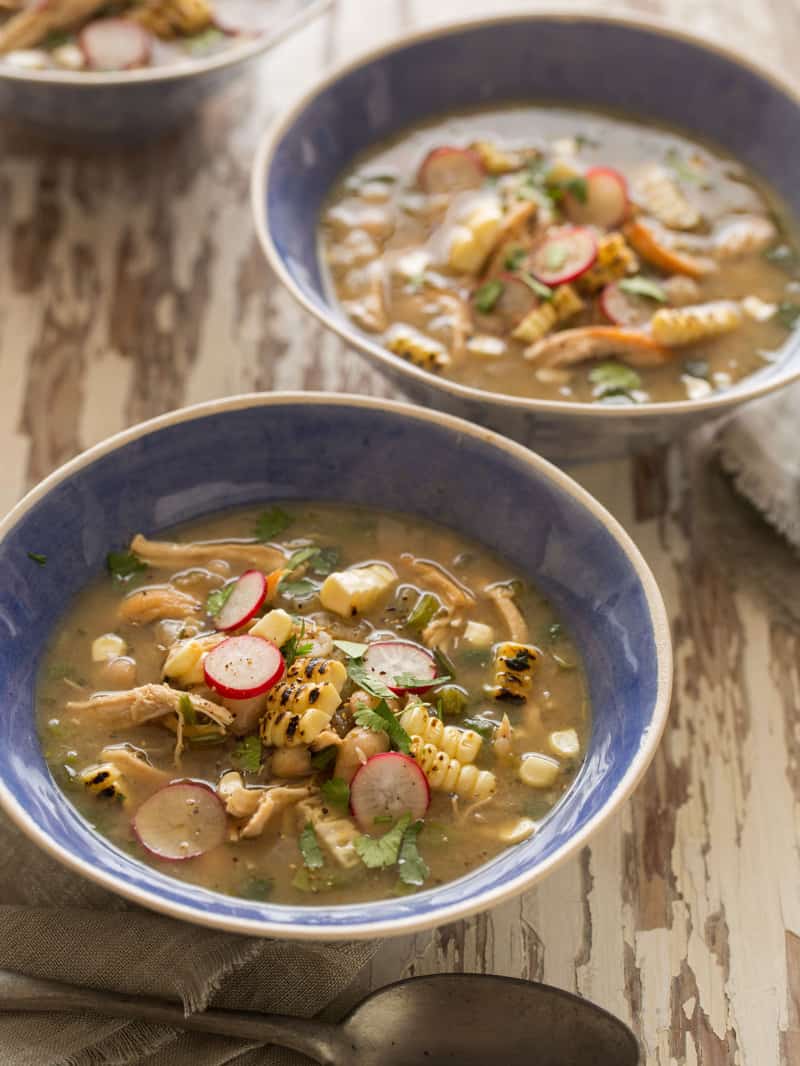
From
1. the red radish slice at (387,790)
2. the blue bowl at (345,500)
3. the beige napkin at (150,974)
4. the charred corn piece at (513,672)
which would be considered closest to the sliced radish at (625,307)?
the blue bowl at (345,500)

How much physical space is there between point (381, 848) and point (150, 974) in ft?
1.48

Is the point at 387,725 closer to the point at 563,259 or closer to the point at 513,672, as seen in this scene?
the point at 513,672

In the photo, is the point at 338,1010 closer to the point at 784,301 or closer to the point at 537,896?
the point at 537,896

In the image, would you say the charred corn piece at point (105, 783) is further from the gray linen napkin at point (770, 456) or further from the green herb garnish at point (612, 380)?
the gray linen napkin at point (770, 456)

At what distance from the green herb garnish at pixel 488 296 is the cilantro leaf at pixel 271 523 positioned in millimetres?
845

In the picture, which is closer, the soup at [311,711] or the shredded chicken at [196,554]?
the soup at [311,711]

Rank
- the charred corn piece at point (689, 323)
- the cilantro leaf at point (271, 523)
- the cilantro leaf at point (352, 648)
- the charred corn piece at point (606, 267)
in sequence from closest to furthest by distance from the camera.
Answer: the cilantro leaf at point (352, 648) < the cilantro leaf at point (271, 523) < the charred corn piece at point (689, 323) < the charred corn piece at point (606, 267)

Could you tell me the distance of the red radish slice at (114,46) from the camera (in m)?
3.92

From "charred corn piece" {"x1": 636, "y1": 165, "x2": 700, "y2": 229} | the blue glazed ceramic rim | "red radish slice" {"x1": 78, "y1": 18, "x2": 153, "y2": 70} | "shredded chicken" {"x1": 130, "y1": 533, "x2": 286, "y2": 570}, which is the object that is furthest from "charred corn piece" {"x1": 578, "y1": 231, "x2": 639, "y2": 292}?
"red radish slice" {"x1": 78, "y1": 18, "x2": 153, "y2": 70}

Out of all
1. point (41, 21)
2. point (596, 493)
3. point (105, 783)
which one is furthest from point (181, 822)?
point (41, 21)

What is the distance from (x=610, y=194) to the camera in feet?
11.9

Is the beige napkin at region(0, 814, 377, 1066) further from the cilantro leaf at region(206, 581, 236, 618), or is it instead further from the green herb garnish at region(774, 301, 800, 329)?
the green herb garnish at region(774, 301, 800, 329)

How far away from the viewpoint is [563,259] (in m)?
3.42

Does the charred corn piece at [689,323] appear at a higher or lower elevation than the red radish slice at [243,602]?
higher
